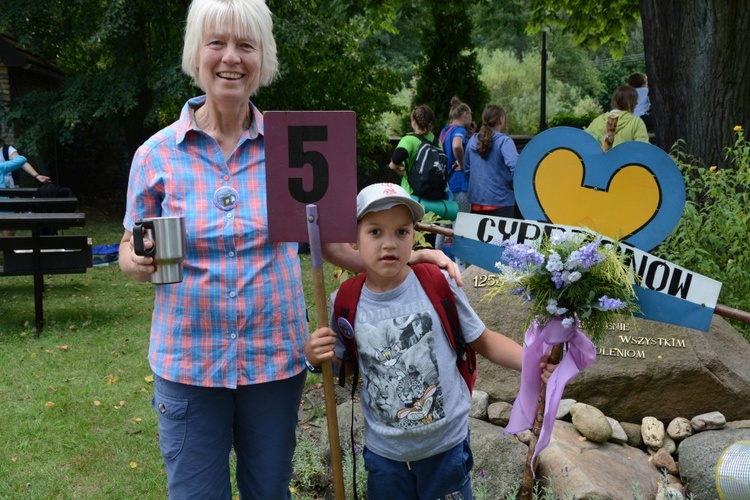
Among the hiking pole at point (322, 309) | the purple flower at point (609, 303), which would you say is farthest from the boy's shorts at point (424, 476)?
the purple flower at point (609, 303)

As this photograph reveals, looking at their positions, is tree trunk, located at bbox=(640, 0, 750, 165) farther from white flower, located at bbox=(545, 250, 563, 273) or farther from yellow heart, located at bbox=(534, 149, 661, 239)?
white flower, located at bbox=(545, 250, 563, 273)

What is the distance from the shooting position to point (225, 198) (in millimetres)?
2395

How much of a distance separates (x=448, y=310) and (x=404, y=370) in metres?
0.25

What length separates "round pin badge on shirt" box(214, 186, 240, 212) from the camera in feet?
7.82

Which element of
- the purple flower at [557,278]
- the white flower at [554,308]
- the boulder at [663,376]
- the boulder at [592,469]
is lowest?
the boulder at [592,469]

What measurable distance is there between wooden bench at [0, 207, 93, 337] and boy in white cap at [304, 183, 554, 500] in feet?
18.4

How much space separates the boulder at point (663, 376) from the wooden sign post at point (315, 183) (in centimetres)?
199

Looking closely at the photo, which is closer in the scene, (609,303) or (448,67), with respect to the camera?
(609,303)

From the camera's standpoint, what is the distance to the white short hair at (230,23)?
2318 millimetres

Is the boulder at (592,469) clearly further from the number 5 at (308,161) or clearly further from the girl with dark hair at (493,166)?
the girl with dark hair at (493,166)

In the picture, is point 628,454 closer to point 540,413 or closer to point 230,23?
point 540,413

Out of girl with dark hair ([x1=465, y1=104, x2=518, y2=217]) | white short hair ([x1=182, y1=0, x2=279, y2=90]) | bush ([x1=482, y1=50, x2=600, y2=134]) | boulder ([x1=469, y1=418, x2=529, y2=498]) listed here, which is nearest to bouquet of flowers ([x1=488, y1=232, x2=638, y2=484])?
white short hair ([x1=182, y1=0, x2=279, y2=90])

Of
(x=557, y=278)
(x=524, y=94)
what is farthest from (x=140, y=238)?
(x=524, y=94)

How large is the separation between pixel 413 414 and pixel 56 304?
7126 mm
